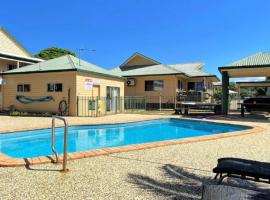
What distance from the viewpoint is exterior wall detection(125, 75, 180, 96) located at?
83.8 feet

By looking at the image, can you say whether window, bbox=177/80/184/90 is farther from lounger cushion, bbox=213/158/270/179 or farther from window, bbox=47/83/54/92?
lounger cushion, bbox=213/158/270/179

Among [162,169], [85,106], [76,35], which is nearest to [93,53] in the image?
[85,106]

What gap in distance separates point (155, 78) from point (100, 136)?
53.3ft

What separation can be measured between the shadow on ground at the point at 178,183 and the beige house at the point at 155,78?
2072 centimetres

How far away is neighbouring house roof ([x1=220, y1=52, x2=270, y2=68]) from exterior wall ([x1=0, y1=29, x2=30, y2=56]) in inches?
973

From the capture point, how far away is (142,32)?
26.5 metres

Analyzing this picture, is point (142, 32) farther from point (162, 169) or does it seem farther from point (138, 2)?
point (162, 169)

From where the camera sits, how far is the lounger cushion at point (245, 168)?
3.44 metres

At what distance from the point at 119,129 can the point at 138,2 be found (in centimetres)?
1008

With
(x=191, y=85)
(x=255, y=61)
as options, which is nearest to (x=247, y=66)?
(x=255, y=61)

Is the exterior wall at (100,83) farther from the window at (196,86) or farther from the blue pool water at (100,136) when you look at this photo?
the window at (196,86)

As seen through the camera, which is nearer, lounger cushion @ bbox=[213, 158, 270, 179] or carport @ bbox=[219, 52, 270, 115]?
lounger cushion @ bbox=[213, 158, 270, 179]

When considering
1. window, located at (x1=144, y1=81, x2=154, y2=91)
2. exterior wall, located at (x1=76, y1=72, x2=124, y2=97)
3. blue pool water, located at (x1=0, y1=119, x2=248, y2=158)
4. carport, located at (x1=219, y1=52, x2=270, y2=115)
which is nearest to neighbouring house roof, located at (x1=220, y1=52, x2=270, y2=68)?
carport, located at (x1=219, y1=52, x2=270, y2=115)

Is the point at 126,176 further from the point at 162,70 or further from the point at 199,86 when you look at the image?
the point at 199,86
